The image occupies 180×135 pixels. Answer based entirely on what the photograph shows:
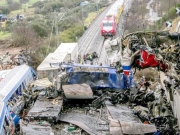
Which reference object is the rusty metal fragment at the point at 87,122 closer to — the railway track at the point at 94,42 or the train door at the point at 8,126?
the train door at the point at 8,126

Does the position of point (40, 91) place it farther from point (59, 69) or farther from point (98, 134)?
point (98, 134)

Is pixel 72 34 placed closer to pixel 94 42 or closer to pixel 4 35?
pixel 94 42

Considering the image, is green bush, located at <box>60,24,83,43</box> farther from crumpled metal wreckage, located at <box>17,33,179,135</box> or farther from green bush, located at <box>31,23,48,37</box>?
crumpled metal wreckage, located at <box>17,33,179,135</box>

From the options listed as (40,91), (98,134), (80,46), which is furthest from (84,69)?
(80,46)

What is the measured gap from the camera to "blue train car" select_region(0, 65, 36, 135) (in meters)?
13.6

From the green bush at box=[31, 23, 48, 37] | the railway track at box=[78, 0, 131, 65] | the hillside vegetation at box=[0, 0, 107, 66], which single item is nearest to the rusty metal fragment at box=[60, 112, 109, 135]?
the railway track at box=[78, 0, 131, 65]

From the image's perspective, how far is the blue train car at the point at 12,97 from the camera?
1361 centimetres

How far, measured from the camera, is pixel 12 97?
56.5 feet

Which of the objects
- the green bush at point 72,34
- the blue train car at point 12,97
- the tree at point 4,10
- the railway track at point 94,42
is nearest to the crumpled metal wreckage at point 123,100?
the blue train car at point 12,97

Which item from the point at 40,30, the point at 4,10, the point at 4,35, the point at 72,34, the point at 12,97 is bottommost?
the point at 12,97

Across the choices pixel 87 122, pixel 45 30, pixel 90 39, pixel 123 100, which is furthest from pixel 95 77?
pixel 45 30

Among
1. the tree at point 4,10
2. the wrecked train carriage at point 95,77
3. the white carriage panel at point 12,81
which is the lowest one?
the white carriage panel at point 12,81

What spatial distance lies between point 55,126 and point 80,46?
75.7 feet

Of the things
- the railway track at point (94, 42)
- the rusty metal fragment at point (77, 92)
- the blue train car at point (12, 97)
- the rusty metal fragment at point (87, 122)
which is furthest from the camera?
the railway track at point (94, 42)
